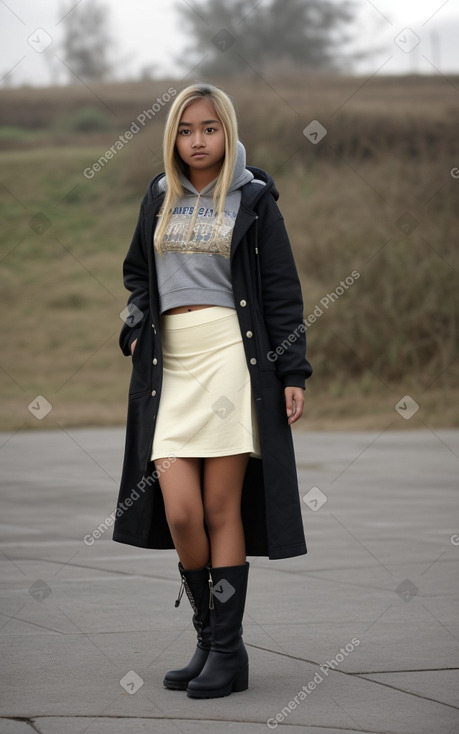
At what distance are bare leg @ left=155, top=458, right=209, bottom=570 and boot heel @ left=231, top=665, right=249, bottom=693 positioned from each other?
0.38 meters

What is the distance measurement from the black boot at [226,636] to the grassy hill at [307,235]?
717 cm

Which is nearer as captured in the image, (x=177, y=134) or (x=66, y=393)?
(x=177, y=134)

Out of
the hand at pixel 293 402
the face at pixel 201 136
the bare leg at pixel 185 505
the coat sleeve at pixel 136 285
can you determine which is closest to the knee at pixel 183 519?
the bare leg at pixel 185 505

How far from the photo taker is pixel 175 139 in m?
4.05

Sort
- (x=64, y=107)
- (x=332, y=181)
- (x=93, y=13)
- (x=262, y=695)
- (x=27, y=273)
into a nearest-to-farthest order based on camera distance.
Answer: (x=262, y=695)
(x=332, y=181)
(x=27, y=273)
(x=64, y=107)
(x=93, y=13)

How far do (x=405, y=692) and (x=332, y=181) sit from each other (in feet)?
72.7

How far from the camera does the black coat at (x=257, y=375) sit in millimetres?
3959

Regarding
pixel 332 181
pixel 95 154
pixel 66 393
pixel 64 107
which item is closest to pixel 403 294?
pixel 66 393

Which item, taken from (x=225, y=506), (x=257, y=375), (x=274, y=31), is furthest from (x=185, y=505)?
(x=274, y=31)

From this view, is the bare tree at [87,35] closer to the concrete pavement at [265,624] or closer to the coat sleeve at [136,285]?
the concrete pavement at [265,624]

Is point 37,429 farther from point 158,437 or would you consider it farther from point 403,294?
point 158,437

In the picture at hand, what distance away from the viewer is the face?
13.2ft

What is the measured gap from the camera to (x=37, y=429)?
15.0 m

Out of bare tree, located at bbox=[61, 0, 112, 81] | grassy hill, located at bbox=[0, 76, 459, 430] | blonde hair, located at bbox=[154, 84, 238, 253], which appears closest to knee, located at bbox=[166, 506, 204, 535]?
blonde hair, located at bbox=[154, 84, 238, 253]
